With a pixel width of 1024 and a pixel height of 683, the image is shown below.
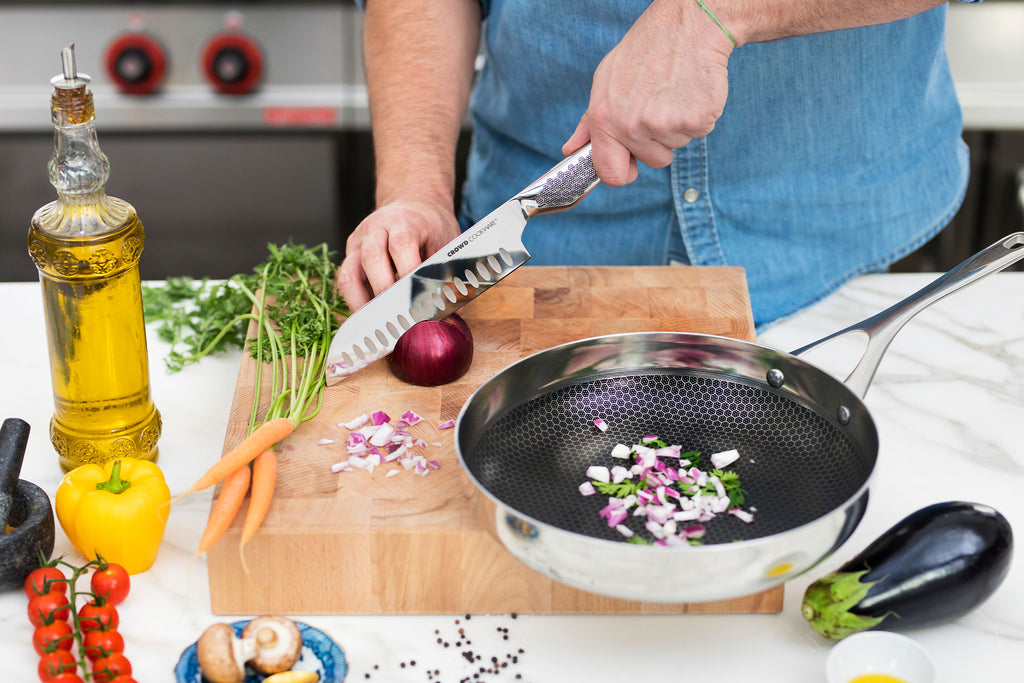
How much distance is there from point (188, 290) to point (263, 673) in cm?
92

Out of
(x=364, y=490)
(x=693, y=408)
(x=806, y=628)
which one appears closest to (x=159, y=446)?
(x=364, y=490)

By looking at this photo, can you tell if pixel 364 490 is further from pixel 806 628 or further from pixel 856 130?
pixel 856 130

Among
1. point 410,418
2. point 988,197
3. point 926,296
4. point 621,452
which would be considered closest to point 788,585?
point 621,452

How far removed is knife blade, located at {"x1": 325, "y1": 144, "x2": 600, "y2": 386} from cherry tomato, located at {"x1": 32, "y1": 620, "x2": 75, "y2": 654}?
0.49 meters

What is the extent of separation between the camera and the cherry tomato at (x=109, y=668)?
38.7 inches

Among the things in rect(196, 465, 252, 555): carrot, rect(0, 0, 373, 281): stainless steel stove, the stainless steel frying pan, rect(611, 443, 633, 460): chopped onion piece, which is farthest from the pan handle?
rect(0, 0, 373, 281): stainless steel stove

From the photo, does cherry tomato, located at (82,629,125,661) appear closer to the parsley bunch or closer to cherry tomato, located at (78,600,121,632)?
cherry tomato, located at (78,600,121,632)

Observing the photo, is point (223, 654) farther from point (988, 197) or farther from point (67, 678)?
point (988, 197)

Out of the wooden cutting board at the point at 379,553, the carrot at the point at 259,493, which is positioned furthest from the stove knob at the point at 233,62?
the carrot at the point at 259,493

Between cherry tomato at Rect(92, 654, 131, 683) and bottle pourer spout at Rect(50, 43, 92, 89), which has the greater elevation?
bottle pourer spout at Rect(50, 43, 92, 89)

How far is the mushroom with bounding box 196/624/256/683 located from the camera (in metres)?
0.97

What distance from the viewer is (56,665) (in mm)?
991

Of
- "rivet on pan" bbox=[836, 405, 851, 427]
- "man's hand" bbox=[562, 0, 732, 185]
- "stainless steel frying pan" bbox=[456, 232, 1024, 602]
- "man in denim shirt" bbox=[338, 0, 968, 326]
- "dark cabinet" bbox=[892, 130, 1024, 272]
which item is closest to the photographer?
"stainless steel frying pan" bbox=[456, 232, 1024, 602]

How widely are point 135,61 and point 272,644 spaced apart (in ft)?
6.64
